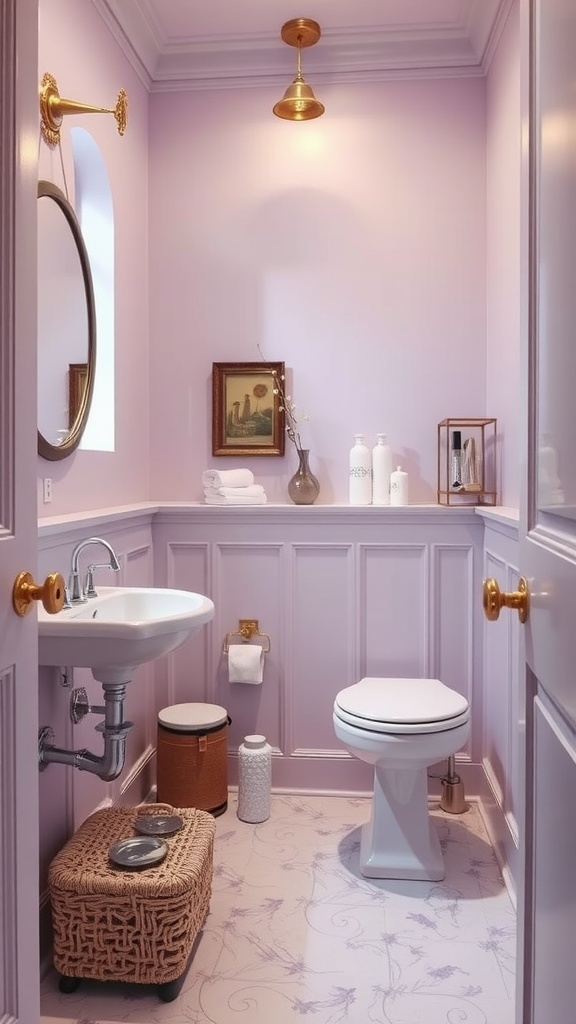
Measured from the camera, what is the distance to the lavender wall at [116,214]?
6.64 ft

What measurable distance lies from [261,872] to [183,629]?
983 millimetres

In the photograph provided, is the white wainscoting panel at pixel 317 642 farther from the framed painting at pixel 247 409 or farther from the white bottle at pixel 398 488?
the framed painting at pixel 247 409

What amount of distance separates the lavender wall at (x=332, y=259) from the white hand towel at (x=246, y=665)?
62cm

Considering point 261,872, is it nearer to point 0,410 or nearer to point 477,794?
point 477,794

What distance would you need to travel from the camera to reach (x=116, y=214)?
2510 mm

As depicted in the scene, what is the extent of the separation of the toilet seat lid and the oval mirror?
1.10 meters

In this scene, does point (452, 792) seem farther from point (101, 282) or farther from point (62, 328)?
point (101, 282)

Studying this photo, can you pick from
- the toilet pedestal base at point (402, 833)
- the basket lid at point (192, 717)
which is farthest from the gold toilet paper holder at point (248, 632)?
the toilet pedestal base at point (402, 833)

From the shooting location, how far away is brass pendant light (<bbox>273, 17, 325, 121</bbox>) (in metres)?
2.48

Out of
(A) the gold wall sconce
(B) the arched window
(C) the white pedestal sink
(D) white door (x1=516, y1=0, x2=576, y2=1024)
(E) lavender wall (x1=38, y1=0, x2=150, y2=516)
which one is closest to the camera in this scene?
(D) white door (x1=516, y1=0, x2=576, y2=1024)

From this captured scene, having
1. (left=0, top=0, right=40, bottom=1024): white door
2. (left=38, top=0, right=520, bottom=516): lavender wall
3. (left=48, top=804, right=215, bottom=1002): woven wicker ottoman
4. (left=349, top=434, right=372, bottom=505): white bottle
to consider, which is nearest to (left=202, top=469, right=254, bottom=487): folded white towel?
(left=38, top=0, right=520, bottom=516): lavender wall

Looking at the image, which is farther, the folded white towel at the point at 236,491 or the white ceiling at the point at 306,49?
the folded white towel at the point at 236,491

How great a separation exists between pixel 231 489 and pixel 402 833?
127 cm

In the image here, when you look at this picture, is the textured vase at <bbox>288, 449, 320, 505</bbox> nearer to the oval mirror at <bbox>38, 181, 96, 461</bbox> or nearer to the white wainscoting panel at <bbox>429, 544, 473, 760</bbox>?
the white wainscoting panel at <bbox>429, 544, 473, 760</bbox>
